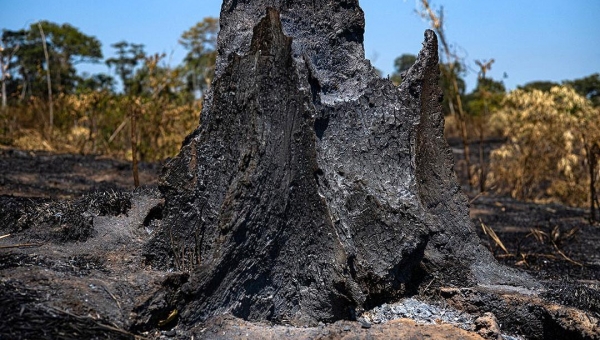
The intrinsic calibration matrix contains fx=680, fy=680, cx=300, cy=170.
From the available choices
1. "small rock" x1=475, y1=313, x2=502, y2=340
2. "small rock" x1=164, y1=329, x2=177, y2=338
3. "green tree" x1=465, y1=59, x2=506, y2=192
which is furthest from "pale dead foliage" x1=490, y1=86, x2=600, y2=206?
"small rock" x1=164, y1=329, x2=177, y2=338

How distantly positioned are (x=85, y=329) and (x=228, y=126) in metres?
1.16

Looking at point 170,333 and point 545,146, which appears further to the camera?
point 545,146

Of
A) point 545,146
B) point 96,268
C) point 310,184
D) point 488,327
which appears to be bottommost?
point 488,327

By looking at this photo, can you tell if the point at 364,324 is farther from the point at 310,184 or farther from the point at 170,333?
the point at 170,333

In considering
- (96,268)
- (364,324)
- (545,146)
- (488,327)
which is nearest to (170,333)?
(96,268)

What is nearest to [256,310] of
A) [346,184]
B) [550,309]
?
[346,184]

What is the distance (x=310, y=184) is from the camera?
3.03m

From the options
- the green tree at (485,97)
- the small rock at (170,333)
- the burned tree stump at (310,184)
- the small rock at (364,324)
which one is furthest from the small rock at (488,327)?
the green tree at (485,97)

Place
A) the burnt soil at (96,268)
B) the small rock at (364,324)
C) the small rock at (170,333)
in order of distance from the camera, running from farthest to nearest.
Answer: the small rock at (364,324) < the small rock at (170,333) < the burnt soil at (96,268)

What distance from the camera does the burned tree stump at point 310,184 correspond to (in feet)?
9.73

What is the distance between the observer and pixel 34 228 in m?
3.54

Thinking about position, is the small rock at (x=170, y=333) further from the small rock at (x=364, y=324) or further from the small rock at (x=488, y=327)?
the small rock at (x=488, y=327)

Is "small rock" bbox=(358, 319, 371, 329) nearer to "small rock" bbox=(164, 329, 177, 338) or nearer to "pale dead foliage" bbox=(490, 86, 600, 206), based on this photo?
"small rock" bbox=(164, 329, 177, 338)

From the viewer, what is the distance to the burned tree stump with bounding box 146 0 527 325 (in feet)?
9.73
